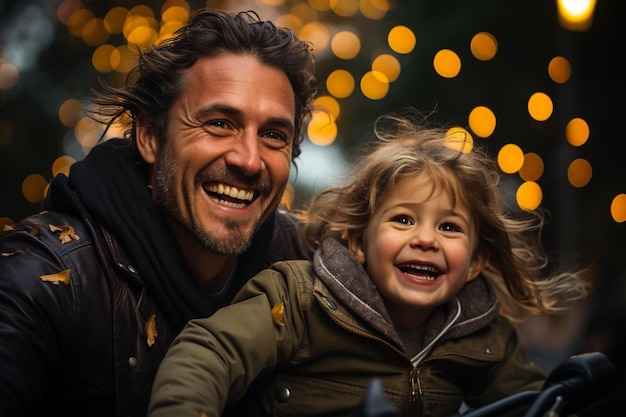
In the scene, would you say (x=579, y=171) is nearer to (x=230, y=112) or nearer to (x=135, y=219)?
(x=230, y=112)

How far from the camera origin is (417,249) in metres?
A: 2.94

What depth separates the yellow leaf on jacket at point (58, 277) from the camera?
2.68m

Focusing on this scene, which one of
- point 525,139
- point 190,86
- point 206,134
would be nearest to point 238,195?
point 206,134

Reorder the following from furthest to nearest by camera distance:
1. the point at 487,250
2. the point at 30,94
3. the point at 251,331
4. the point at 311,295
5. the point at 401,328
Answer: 1. the point at 30,94
2. the point at 487,250
3. the point at 401,328
4. the point at 311,295
5. the point at 251,331

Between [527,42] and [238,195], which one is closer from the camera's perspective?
[238,195]

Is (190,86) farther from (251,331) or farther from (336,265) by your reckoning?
(251,331)

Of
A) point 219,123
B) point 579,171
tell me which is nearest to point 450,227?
point 219,123

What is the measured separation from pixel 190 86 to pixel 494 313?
5.02ft

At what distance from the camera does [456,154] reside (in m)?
3.26

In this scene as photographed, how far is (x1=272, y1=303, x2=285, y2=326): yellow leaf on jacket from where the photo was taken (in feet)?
8.87

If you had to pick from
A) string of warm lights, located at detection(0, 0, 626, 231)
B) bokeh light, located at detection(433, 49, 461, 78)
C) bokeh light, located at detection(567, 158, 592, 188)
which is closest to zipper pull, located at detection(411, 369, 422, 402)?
string of warm lights, located at detection(0, 0, 626, 231)

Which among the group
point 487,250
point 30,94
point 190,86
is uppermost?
point 190,86

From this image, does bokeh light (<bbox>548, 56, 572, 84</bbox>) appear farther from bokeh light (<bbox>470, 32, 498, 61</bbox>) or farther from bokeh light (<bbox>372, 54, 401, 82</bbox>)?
bokeh light (<bbox>372, 54, 401, 82</bbox>)

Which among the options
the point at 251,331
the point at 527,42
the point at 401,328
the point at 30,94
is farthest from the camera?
the point at 30,94
